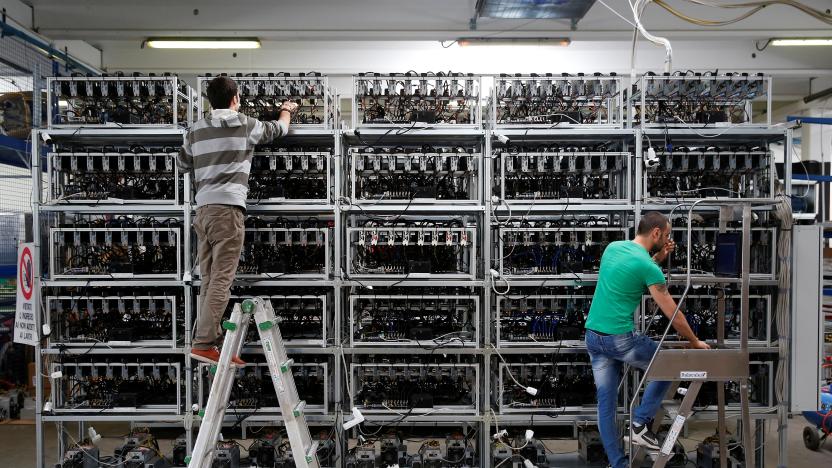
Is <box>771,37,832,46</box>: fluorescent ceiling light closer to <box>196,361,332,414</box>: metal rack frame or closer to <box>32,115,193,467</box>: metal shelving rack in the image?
<box>196,361,332,414</box>: metal rack frame

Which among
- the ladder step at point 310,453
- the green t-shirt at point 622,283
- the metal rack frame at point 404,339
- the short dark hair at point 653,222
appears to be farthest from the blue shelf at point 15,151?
the short dark hair at point 653,222

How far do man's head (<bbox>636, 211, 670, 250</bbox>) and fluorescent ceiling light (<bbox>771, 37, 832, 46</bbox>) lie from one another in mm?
4276

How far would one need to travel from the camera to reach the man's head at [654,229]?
3.37 metres

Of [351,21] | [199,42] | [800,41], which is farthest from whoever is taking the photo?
[800,41]

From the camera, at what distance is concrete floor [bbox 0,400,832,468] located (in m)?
4.40

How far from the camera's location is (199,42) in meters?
6.01

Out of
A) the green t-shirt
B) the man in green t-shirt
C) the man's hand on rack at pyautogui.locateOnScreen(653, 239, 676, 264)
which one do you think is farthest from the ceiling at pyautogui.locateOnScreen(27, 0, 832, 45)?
the green t-shirt

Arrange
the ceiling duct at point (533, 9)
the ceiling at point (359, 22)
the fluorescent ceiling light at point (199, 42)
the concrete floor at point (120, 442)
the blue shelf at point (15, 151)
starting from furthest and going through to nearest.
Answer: the fluorescent ceiling light at point (199, 42) → the ceiling at point (359, 22) → the ceiling duct at point (533, 9) → the blue shelf at point (15, 151) → the concrete floor at point (120, 442)

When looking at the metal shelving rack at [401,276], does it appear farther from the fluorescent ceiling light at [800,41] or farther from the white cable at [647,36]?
the fluorescent ceiling light at [800,41]

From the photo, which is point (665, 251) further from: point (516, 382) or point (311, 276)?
point (311, 276)

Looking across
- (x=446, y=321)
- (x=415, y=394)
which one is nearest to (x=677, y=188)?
(x=446, y=321)

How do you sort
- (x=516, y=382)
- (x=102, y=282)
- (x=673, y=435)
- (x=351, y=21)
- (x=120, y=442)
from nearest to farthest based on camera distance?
(x=673, y=435), (x=516, y=382), (x=102, y=282), (x=120, y=442), (x=351, y=21)

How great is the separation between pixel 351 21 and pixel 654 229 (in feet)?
12.9

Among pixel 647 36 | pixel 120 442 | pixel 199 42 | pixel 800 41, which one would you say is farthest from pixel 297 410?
pixel 800 41
